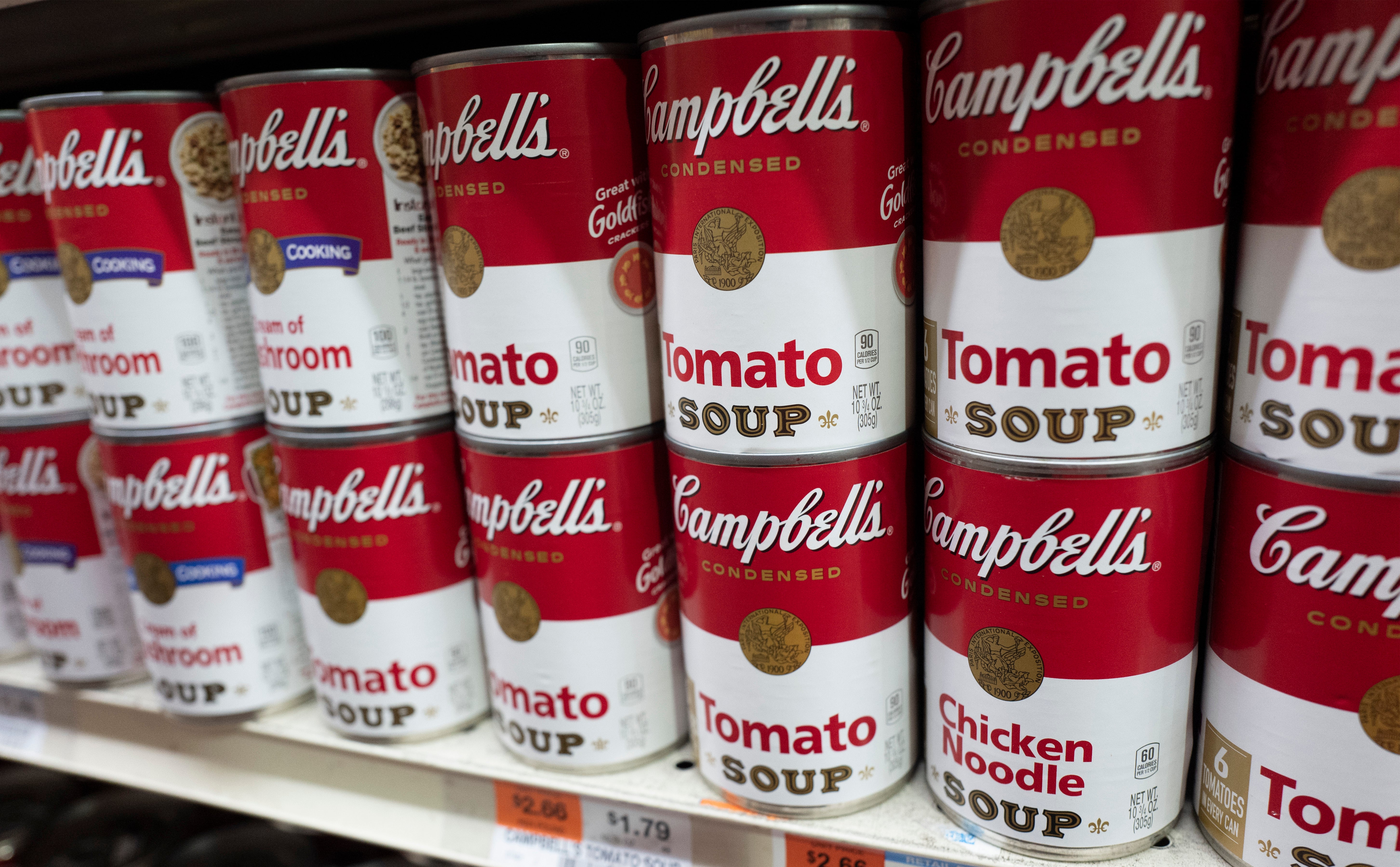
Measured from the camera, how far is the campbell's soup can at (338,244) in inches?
39.6

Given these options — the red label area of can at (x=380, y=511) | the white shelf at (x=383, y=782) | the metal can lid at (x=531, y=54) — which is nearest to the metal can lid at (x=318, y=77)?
the metal can lid at (x=531, y=54)

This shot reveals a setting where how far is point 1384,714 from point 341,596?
115cm

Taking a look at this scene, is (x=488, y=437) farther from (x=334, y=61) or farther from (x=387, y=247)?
(x=334, y=61)

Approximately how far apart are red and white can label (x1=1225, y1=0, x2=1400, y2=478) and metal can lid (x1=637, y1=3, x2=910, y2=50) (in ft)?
1.05

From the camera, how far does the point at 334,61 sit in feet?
3.98

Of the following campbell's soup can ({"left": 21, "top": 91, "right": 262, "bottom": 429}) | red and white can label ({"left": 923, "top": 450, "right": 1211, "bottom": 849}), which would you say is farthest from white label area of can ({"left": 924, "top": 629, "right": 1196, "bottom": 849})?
campbell's soup can ({"left": 21, "top": 91, "right": 262, "bottom": 429})

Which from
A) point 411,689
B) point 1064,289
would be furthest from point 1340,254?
point 411,689

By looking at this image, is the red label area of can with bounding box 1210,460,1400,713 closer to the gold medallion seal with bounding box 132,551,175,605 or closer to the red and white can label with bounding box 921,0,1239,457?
the red and white can label with bounding box 921,0,1239,457

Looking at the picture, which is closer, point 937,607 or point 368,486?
point 937,607

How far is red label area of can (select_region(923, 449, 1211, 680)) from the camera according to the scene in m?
0.81

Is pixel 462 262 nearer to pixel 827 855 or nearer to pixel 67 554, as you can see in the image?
pixel 827 855

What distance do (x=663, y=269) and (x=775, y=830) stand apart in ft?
2.10

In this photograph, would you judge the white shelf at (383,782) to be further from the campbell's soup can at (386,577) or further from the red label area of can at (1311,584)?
the red label area of can at (1311,584)

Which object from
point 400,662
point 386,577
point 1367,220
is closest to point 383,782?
point 400,662
